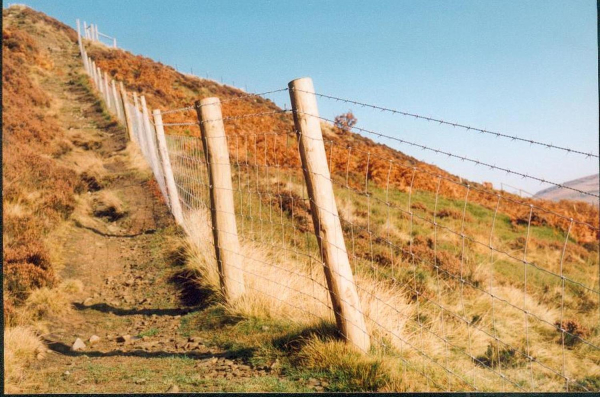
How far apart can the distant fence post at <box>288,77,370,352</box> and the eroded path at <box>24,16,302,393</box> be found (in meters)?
0.64

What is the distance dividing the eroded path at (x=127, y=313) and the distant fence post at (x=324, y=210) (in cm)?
64

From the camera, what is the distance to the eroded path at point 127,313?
322cm

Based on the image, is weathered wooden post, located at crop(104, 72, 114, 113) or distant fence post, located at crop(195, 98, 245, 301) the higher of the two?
weathered wooden post, located at crop(104, 72, 114, 113)

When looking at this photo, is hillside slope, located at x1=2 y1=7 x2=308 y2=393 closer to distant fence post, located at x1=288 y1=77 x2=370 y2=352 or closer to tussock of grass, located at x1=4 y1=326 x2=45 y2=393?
tussock of grass, located at x1=4 y1=326 x2=45 y2=393

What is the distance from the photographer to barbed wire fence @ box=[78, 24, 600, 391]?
3.12 metres

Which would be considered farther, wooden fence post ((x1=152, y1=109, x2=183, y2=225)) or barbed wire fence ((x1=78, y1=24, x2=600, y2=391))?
wooden fence post ((x1=152, y1=109, x2=183, y2=225))

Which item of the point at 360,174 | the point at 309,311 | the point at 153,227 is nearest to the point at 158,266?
the point at 153,227

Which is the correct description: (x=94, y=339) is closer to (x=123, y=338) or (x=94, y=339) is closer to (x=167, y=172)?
(x=123, y=338)

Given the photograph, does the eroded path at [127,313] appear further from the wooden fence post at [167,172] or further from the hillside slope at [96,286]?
the wooden fence post at [167,172]

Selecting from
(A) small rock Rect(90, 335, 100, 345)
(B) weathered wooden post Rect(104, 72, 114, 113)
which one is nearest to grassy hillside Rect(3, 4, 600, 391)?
(A) small rock Rect(90, 335, 100, 345)

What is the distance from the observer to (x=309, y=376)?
308 centimetres

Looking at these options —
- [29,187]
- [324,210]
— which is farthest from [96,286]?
[324,210]

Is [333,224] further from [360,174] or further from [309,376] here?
[360,174]

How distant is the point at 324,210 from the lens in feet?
10.2
